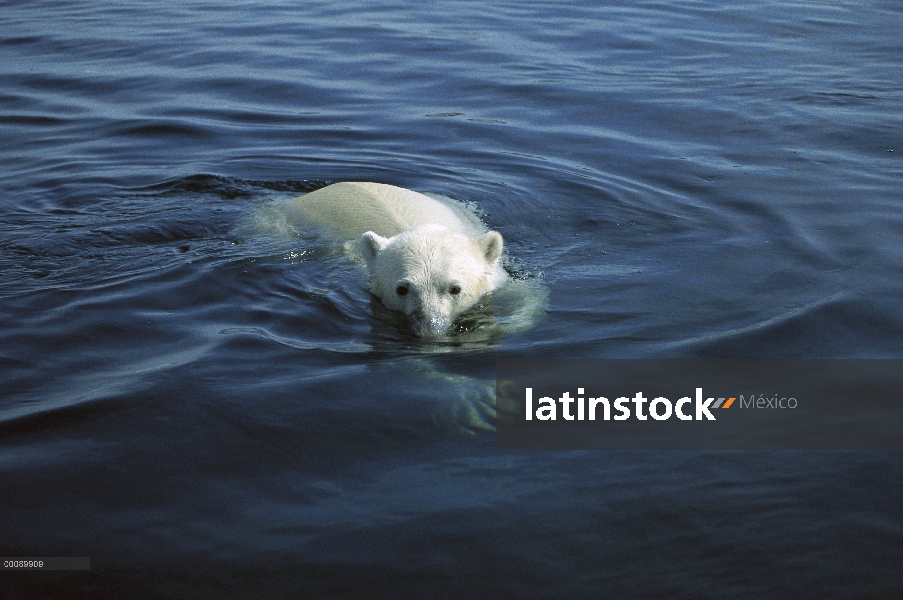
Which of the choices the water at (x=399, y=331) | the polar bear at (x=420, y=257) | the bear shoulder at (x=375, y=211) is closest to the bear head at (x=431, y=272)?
the polar bear at (x=420, y=257)

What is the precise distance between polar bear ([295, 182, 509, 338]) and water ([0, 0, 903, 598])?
0.25 m

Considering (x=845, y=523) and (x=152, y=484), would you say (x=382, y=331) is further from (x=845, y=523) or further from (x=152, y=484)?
(x=845, y=523)

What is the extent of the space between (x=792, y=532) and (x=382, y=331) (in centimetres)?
282

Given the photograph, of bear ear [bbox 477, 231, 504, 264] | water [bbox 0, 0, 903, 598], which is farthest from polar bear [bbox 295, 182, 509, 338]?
water [bbox 0, 0, 903, 598]

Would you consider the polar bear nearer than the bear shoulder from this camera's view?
Yes

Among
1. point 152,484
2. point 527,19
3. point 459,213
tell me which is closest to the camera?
point 152,484

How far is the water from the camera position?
12.3 feet

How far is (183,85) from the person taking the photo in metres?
12.8

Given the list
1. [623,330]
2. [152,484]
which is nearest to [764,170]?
[623,330]

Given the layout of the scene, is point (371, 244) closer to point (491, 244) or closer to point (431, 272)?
point (431, 272)

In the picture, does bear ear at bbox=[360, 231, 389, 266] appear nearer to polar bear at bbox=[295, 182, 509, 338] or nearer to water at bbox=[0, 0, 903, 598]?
polar bear at bbox=[295, 182, 509, 338]

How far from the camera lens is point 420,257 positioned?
6184mm

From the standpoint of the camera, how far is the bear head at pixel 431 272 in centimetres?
602

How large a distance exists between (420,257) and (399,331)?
1.64 ft
